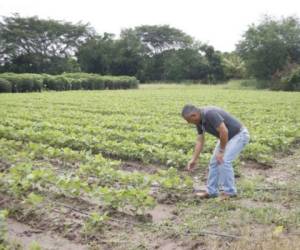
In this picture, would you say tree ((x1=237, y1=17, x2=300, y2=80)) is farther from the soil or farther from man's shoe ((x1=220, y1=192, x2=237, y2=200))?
the soil

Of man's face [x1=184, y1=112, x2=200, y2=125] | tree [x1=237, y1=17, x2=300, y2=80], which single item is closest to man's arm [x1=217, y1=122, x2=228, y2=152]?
man's face [x1=184, y1=112, x2=200, y2=125]

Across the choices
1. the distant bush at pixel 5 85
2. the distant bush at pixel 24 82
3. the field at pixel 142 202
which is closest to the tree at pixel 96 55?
the distant bush at pixel 24 82

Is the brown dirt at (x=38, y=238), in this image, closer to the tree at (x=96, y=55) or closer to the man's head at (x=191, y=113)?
the man's head at (x=191, y=113)

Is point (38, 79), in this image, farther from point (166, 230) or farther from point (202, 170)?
point (166, 230)

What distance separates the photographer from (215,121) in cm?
555

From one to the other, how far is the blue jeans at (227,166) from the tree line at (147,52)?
40.2m

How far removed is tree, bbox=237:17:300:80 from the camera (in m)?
45.8

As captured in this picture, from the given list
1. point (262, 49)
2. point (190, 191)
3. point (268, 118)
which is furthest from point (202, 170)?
point (262, 49)

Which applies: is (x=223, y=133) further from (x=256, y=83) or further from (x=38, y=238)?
(x=256, y=83)

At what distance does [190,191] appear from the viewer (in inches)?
260

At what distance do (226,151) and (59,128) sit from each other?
7182mm

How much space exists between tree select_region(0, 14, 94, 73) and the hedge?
12274mm

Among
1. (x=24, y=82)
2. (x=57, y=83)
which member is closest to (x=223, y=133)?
(x=24, y=82)

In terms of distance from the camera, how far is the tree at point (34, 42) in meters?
53.3
